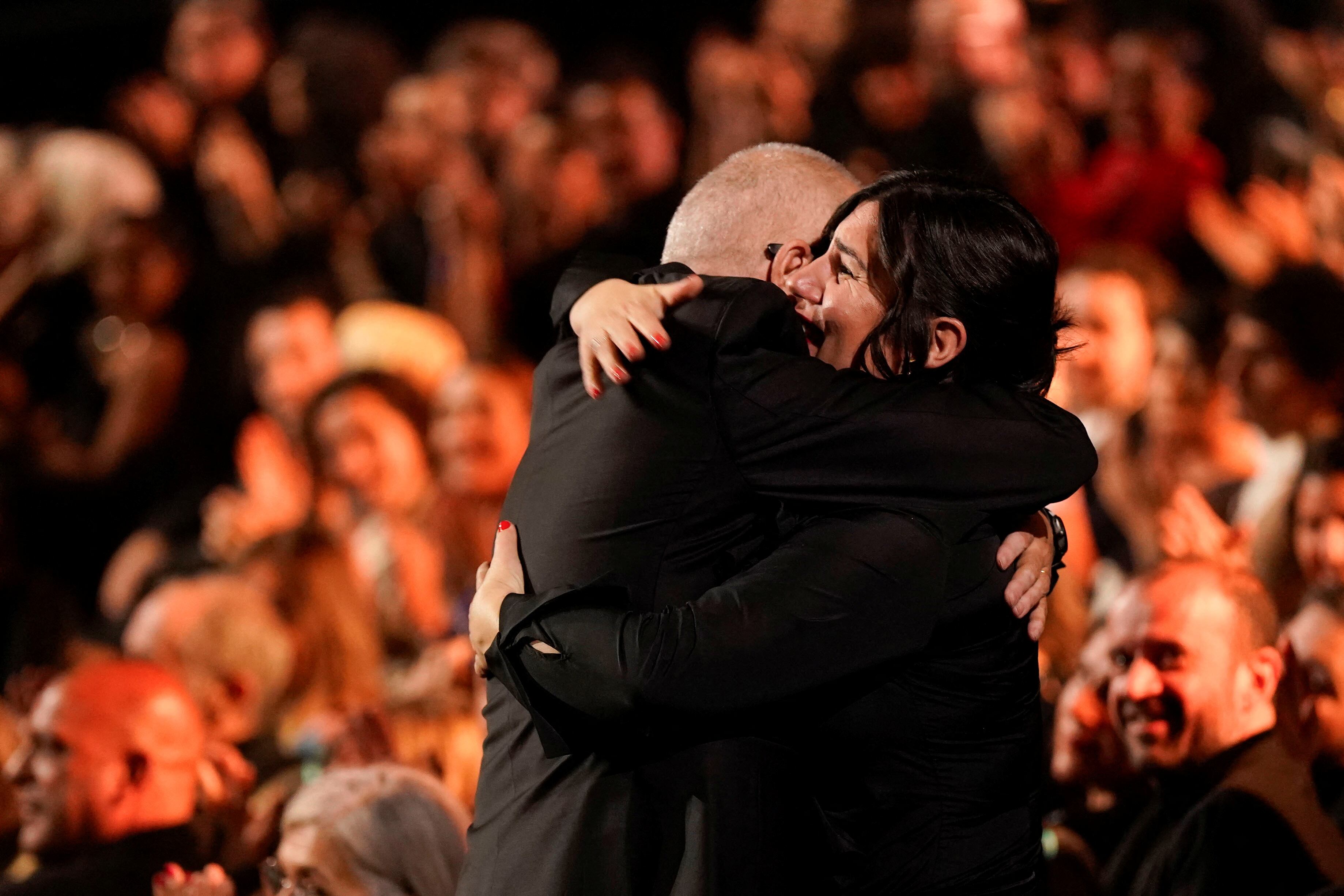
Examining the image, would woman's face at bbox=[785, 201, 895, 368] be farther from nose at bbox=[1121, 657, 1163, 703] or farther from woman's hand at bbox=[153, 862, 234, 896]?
woman's hand at bbox=[153, 862, 234, 896]

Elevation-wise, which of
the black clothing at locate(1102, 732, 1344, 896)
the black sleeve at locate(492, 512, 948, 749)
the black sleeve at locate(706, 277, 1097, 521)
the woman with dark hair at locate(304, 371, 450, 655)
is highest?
the black sleeve at locate(706, 277, 1097, 521)

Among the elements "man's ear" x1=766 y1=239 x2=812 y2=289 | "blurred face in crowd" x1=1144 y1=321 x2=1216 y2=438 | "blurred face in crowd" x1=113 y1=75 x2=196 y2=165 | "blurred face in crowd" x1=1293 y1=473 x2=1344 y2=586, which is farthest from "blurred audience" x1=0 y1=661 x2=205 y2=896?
"blurred face in crowd" x1=113 y1=75 x2=196 y2=165

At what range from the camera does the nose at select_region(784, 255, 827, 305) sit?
168 cm

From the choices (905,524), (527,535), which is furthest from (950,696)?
(527,535)

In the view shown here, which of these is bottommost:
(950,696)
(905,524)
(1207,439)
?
(1207,439)

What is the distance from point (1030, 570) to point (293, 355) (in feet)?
13.5

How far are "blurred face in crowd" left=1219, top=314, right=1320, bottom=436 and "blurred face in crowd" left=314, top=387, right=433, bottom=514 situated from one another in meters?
2.20

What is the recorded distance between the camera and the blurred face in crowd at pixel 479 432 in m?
4.23

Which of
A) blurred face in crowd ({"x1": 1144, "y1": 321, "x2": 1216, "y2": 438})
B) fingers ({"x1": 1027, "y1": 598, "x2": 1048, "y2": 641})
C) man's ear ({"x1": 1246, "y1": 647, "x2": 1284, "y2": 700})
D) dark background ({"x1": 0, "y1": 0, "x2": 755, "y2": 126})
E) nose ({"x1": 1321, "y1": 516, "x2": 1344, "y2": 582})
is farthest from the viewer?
dark background ({"x1": 0, "y1": 0, "x2": 755, "y2": 126})

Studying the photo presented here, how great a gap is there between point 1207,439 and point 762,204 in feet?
7.31

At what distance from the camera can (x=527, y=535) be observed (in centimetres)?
156

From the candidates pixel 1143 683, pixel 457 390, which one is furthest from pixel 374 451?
pixel 1143 683

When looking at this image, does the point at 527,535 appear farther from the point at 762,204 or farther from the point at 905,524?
the point at 762,204

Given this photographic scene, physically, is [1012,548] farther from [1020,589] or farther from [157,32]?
[157,32]
